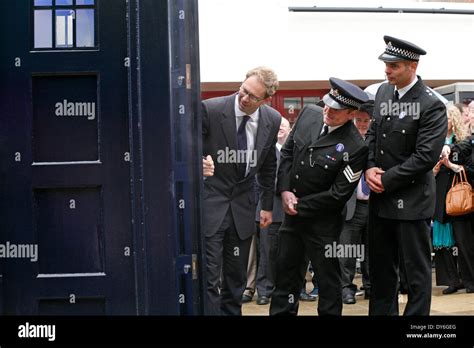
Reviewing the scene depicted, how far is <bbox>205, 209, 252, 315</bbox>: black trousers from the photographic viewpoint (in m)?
5.16

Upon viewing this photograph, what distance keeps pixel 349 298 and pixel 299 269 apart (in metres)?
1.86

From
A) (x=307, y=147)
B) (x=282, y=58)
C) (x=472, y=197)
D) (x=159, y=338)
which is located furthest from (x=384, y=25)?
(x=159, y=338)

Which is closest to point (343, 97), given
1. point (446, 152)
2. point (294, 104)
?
point (446, 152)

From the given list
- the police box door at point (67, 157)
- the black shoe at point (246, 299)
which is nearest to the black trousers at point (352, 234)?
the black shoe at point (246, 299)

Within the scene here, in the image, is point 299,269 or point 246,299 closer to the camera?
point 299,269

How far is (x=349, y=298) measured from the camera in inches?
281

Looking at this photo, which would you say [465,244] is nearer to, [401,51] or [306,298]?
[306,298]

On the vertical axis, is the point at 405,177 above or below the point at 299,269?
above

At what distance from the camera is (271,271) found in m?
7.73

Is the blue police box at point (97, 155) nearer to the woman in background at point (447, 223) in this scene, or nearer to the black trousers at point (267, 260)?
the black trousers at point (267, 260)

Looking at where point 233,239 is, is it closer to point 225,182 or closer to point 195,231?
point 225,182

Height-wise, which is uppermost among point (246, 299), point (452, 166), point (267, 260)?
point (452, 166)

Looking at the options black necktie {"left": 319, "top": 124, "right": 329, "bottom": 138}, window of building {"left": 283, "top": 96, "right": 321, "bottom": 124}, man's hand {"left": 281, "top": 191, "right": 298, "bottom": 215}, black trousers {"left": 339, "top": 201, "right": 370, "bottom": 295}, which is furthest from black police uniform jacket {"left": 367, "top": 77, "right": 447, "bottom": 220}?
window of building {"left": 283, "top": 96, "right": 321, "bottom": 124}

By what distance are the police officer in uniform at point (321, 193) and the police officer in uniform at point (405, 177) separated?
17 cm
